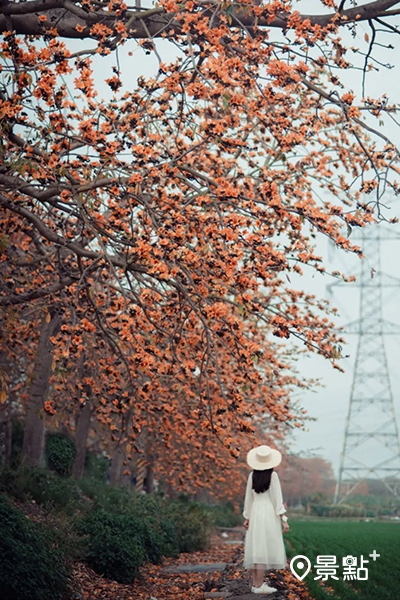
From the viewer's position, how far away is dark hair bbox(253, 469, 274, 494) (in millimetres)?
7129

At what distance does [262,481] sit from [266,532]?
0.49 m

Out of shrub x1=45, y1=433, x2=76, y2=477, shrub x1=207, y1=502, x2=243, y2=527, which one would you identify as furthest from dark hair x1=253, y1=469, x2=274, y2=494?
shrub x1=207, y1=502, x2=243, y2=527

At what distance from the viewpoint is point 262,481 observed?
7141 mm

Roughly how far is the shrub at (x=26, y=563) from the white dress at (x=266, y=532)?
1.80 meters

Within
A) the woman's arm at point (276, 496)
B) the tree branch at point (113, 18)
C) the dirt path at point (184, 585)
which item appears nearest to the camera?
the tree branch at point (113, 18)

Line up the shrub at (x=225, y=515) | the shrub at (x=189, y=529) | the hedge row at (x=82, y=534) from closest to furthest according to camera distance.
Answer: the hedge row at (x=82, y=534), the shrub at (x=189, y=529), the shrub at (x=225, y=515)

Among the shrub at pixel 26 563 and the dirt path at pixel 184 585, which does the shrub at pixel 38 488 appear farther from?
the shrub at pixel 26 563

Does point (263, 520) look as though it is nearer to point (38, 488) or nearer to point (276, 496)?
point (276, 496)

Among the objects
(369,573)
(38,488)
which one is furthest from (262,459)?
(38,488)

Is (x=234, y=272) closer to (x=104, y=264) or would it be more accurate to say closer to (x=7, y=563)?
(x=104, y=264)

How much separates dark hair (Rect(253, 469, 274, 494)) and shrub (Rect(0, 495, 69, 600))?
2026 millimetres

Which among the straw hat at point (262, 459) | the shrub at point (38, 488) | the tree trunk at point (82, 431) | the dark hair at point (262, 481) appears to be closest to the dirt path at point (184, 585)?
the dark hair at point (262, 481)

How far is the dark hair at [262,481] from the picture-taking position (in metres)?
7.13

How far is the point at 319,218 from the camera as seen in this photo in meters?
6.61
